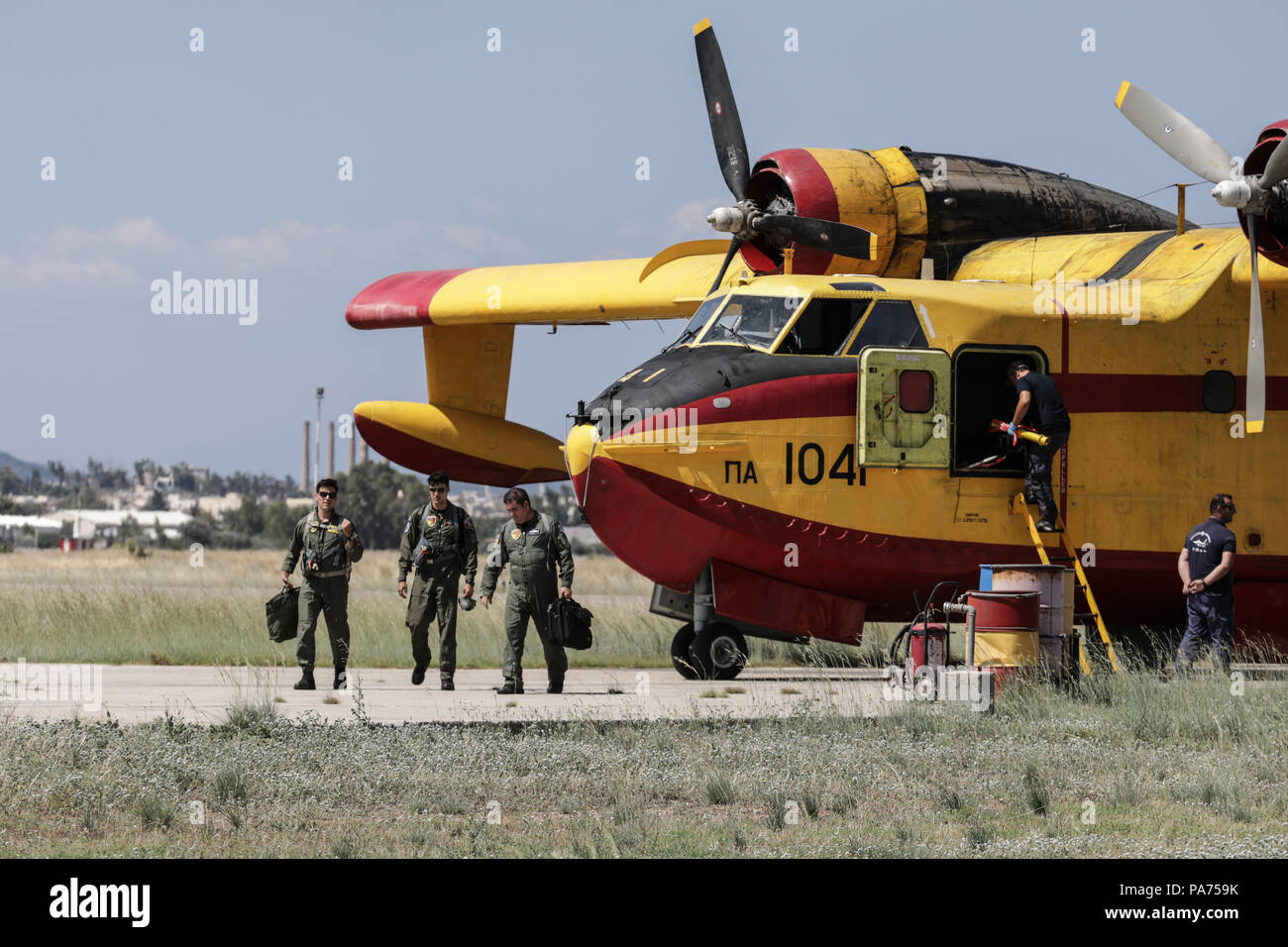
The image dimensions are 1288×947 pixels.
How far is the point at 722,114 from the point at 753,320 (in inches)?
189

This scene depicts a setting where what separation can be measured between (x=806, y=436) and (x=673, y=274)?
24.3ft

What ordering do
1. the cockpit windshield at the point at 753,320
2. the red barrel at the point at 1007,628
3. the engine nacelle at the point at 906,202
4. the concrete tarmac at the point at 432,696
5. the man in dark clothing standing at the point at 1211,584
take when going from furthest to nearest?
1. the engine nacelle at the point at 906,202
2. the cockpit windshield at the point at 753,320
3. the man in dark clothing standing at the point at 1211,584
4. the red barrel at the point at 1007,628
5. the concrete tarmac at the point at 432,696

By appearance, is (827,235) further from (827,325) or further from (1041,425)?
(1041,425)

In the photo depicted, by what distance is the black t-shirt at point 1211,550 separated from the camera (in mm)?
14977

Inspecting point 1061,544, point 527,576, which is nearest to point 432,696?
point 527,576

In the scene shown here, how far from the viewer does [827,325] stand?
16094mm

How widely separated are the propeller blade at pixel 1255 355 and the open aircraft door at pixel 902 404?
295 cm

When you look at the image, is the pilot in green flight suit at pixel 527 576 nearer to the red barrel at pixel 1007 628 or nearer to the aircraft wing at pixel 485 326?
the red barrel at pixel 1007 628

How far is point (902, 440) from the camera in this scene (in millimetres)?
16047

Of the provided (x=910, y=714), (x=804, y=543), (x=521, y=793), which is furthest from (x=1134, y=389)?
(x=521, y=793)

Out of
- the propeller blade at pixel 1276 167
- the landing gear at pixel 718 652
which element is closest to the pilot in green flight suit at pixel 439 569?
the landing gear at pixel 718 652

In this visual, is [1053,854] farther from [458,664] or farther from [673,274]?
[673,274]

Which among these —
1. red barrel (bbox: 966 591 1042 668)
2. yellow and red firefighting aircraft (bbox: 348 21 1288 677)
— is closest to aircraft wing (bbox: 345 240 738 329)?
yellow and red firefighting aircraft (bbox: 348 21 1288 677)

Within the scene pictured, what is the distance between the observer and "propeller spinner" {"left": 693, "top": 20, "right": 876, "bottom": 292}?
17.8 meters
